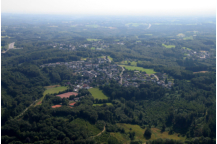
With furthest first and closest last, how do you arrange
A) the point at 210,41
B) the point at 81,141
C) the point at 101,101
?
the point at 210,41
the point at 101,101
the point at 81,141

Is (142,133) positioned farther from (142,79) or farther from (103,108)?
(142,79)

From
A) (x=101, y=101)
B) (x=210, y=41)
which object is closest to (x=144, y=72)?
(x=101, y=101)

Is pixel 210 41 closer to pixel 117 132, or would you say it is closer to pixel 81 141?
pixel 117 132

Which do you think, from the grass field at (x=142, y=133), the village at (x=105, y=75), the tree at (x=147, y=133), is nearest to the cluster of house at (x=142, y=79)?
the village at (x=105, y=75)

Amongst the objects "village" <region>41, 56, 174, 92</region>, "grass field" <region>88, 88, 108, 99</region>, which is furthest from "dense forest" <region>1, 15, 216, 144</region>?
"grass field" <region>88, 88, 108, 99</region>

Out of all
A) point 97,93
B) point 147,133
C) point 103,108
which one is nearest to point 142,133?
point 147,133

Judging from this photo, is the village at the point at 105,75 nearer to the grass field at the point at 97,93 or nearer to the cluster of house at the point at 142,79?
the cluster of house at the point at 142,79
